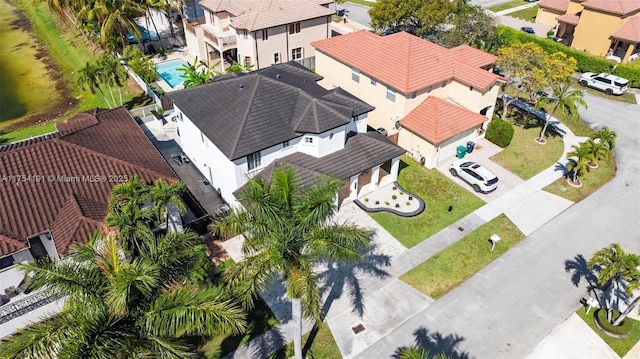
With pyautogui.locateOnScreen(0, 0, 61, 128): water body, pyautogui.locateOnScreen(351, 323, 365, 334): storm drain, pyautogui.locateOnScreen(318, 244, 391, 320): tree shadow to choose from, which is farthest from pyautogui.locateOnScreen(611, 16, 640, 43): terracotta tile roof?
pyautogui.locateOnScreen(0, 0, 61, 128): water body

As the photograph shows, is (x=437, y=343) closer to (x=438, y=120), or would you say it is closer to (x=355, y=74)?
(x=438, y=120)

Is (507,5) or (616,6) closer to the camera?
(616,6)

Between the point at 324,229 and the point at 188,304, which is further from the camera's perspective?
the point at 324,229

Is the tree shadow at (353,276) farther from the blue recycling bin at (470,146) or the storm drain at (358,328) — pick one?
the blue recycling bin at (470,146)

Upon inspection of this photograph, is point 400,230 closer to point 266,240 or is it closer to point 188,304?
point 266,240

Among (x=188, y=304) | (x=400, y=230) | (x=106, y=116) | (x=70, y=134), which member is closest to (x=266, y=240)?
(x=188, y=304)

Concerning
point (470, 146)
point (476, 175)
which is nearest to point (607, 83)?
point (470, 146)
